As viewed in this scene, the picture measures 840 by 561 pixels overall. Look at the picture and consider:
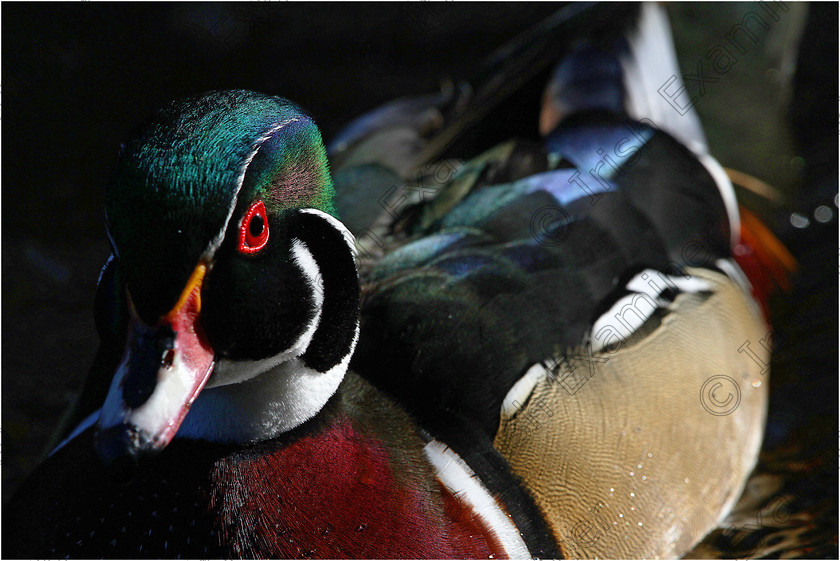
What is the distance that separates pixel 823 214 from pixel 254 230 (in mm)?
3056

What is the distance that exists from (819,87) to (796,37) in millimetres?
403

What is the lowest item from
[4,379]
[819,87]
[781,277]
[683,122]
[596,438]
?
[4,379]

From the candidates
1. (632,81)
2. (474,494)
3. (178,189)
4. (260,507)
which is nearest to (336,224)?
(178,189)

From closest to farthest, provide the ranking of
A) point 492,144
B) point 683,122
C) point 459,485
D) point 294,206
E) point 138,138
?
1. point 138,138
2. point 294,206
3. point 459,485
4. point 492,144
5. point 683,122

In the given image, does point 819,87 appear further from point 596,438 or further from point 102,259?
point 102,259

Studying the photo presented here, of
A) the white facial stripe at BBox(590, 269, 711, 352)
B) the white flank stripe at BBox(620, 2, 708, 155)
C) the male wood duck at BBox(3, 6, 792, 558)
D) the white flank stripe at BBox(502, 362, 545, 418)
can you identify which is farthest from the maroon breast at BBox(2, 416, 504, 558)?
the white flank stripe at BBox(620, 2, 708, 155)

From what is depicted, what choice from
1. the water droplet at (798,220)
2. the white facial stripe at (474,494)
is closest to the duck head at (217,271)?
the white facial stripe at (474,494)

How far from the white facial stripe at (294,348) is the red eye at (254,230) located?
3.5 inches

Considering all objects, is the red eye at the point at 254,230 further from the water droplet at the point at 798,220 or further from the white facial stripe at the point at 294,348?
the water droplet at the point at 798,220

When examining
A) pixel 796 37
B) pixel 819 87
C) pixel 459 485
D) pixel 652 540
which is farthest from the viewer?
pixel 819 87

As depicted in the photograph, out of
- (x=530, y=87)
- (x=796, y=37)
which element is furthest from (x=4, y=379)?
(x=796, y=37)

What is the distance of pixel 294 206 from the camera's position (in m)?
1.70

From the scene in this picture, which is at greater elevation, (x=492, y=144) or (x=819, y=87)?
(x=819, y=87)

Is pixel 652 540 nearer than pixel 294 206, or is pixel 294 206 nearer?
pixel 294 206
